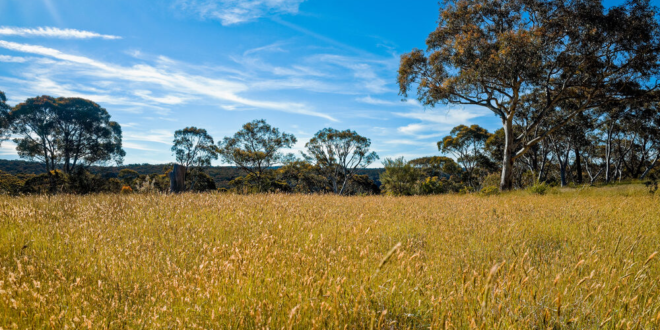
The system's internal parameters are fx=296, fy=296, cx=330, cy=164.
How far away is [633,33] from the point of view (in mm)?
14047

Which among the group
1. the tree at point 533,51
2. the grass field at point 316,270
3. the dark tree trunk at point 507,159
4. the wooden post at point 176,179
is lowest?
the grass field at point 316,270

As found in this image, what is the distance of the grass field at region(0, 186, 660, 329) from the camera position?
6.41ft

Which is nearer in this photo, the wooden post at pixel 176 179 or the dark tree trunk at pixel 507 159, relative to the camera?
the wooden post at pixel 176 179

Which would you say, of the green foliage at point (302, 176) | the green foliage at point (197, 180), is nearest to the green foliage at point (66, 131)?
the green foliage at point (197, 180)

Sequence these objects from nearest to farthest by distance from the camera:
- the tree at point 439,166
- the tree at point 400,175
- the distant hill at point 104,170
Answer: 1. the tree at point 400,175
2. the distant hill at point 104,170
3. the tree at point 439,166

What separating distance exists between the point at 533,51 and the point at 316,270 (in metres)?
15.7

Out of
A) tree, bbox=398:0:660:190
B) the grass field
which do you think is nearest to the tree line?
tree, bbox=398:0:660:190

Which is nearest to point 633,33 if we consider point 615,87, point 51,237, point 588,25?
point 588,25

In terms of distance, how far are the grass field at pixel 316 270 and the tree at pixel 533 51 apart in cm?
1034

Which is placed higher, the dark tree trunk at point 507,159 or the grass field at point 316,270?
the dark tree trunk at point 507,159

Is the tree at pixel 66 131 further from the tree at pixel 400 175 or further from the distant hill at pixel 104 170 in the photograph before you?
the tree at pixel 400 175

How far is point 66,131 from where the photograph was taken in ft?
108

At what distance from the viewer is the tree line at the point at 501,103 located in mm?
14289

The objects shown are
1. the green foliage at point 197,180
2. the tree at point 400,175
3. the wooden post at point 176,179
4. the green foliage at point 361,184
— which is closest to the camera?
the wooden post at point 176,179
